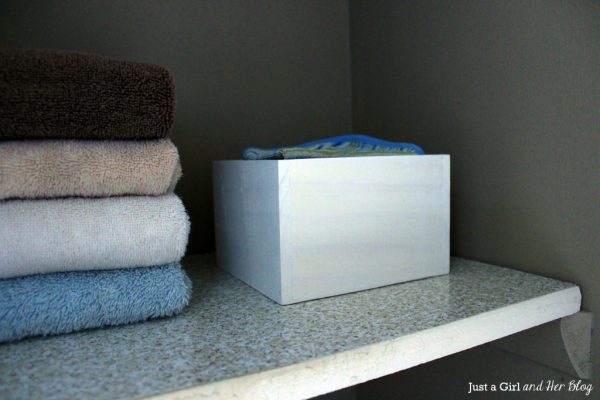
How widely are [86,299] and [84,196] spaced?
12 centimetres

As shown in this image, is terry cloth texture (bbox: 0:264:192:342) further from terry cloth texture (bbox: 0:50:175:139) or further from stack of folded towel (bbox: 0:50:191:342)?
terry cloth texture (bbox: 0:50:175:139)

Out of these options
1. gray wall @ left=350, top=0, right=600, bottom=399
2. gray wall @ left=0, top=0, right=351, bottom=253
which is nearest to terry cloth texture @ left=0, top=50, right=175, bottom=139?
gray wall @ left=0, top=0, right=351, bottom=253

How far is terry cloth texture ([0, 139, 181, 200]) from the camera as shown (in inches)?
19.2

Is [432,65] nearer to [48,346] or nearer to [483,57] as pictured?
[483,57]

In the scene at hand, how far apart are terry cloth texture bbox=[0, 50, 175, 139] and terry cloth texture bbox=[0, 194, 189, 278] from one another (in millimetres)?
83

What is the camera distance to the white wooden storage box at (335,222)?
59 centimetres

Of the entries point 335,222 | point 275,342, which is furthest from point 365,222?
point 275,342

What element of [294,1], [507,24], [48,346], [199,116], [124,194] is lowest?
[48,346]

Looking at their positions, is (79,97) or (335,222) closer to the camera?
(79,97)

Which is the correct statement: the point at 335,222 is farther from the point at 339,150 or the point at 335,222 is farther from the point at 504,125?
the point at 504,125

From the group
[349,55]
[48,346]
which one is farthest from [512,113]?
[48,346]

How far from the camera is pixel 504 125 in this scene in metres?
0.73

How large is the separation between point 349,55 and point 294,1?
188 millimetres

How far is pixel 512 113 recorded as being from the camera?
2.35 feet
